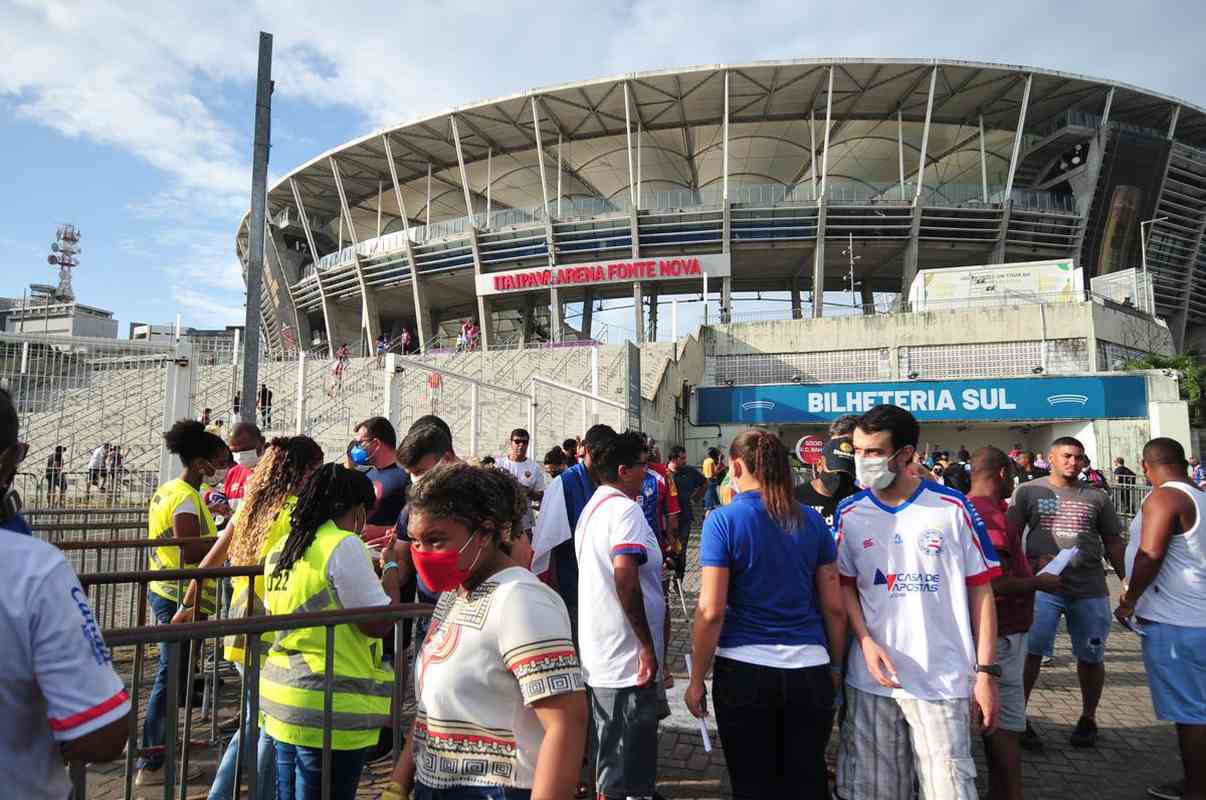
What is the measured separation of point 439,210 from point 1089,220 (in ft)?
118

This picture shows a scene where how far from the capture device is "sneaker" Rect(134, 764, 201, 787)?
3.43 meters

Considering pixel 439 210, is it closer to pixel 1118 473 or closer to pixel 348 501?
pixel 1118 473

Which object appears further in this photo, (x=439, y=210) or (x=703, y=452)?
(x=439, y=210)

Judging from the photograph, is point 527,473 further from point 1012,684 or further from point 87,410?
point 87,410

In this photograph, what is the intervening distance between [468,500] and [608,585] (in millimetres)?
1543

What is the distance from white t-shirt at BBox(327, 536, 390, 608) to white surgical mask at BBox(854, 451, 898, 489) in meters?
1.91

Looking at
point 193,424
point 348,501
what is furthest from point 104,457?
point 348,501

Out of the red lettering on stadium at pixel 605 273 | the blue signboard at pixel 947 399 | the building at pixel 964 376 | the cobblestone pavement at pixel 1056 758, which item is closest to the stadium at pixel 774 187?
the red lettering on stadium at pixel 605 273

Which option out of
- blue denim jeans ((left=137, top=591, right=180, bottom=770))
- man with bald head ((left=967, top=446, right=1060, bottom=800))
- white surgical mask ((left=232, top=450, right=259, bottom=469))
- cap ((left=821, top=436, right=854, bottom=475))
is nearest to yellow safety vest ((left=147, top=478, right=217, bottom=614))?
blue denim jeans ((left=137, top=591, right=180, bottom=770))

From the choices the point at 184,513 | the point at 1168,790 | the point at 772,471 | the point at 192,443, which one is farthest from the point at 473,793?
the point at 1168,790

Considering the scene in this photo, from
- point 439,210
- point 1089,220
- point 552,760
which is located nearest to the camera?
point 552,760

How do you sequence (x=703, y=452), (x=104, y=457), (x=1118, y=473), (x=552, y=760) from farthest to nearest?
1. (x=703, y=452)
2. (x=1118, y=473)
3. (x=104, y=457)
4. (x=552, y=760)

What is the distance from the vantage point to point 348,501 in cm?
248

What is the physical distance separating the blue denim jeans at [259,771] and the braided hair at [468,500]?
1.37 metres
